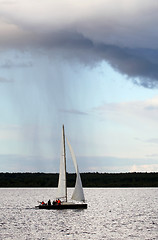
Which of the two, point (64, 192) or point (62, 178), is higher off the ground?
point (62, 178)

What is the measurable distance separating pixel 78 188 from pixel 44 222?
9.72m

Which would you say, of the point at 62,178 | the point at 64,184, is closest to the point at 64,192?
the point at 64,184

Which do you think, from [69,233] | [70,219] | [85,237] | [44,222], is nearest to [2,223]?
[44,222]

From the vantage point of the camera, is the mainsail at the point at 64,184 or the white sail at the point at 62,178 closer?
the mainsail at the point at 64,184

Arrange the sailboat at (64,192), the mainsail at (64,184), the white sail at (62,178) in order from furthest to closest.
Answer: the white sail at (62,178) < the mainsail at (64,184) < the sailboat at (64,192)

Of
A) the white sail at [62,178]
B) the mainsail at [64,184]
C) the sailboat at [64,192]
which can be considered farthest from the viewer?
the white sail at [62,178]

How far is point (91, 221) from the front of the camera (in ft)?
260

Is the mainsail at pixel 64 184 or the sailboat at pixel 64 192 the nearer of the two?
the sailboat at pixel 64 192

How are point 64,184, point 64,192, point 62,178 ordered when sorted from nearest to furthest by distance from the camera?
1. point 64,192
2. point 64,184
3. point 62,178

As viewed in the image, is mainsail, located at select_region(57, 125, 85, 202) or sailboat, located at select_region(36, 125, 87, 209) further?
mainsail, located at select_region(57, 125, 85, 202)

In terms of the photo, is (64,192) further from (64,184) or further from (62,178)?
(62,178)

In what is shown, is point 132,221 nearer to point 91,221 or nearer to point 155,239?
point 91,221

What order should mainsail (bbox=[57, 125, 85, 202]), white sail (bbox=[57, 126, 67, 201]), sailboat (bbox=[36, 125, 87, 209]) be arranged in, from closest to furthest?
sailboat (bbox=[36, 125, 87, 209]) → mainsail (bbox=[57, 125, 85, 202]) → white sail (bbox=[57, 126, 67, 201])

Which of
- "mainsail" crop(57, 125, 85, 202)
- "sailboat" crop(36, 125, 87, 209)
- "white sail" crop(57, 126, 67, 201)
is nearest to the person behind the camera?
"sailboat" crop(36, 125, 87, 209)
